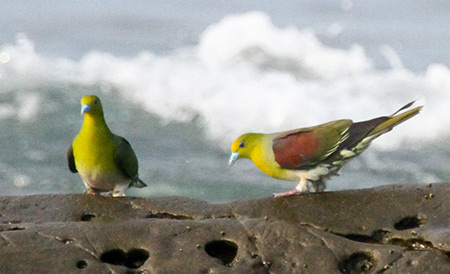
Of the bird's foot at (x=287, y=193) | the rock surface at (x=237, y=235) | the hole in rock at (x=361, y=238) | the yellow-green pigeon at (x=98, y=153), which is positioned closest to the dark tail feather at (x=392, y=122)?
the rock surface at (x=237, y=235)

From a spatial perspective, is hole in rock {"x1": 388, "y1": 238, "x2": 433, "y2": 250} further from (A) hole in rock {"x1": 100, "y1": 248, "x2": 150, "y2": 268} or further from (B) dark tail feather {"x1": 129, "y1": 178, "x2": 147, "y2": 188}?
(B) dark tail feather {"x1": 129, "y1": 178, "x2": 147, "y2": 188}

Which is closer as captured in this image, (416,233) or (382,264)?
(382,264)

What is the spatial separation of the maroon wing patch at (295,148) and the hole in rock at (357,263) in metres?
1.38

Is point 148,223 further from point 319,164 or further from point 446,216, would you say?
point 446,216

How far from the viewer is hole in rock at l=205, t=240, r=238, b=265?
5.39 metres

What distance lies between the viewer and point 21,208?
6.30 metres

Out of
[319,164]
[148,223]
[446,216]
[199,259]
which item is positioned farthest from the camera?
[319,164]

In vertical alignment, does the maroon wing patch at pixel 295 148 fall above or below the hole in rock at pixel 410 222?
above

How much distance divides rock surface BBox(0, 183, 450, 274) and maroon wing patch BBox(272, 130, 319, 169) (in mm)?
387

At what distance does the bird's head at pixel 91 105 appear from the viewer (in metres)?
6.71

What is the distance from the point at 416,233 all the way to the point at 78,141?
2.97m

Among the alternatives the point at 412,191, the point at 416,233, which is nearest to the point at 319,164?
the point at 412,191

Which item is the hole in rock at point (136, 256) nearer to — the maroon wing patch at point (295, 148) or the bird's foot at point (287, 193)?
the bird's foot at point (287, 193)

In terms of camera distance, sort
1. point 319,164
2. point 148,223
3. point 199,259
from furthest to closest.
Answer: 1. point 319,164
2. point 148,223
3. point 199,259
